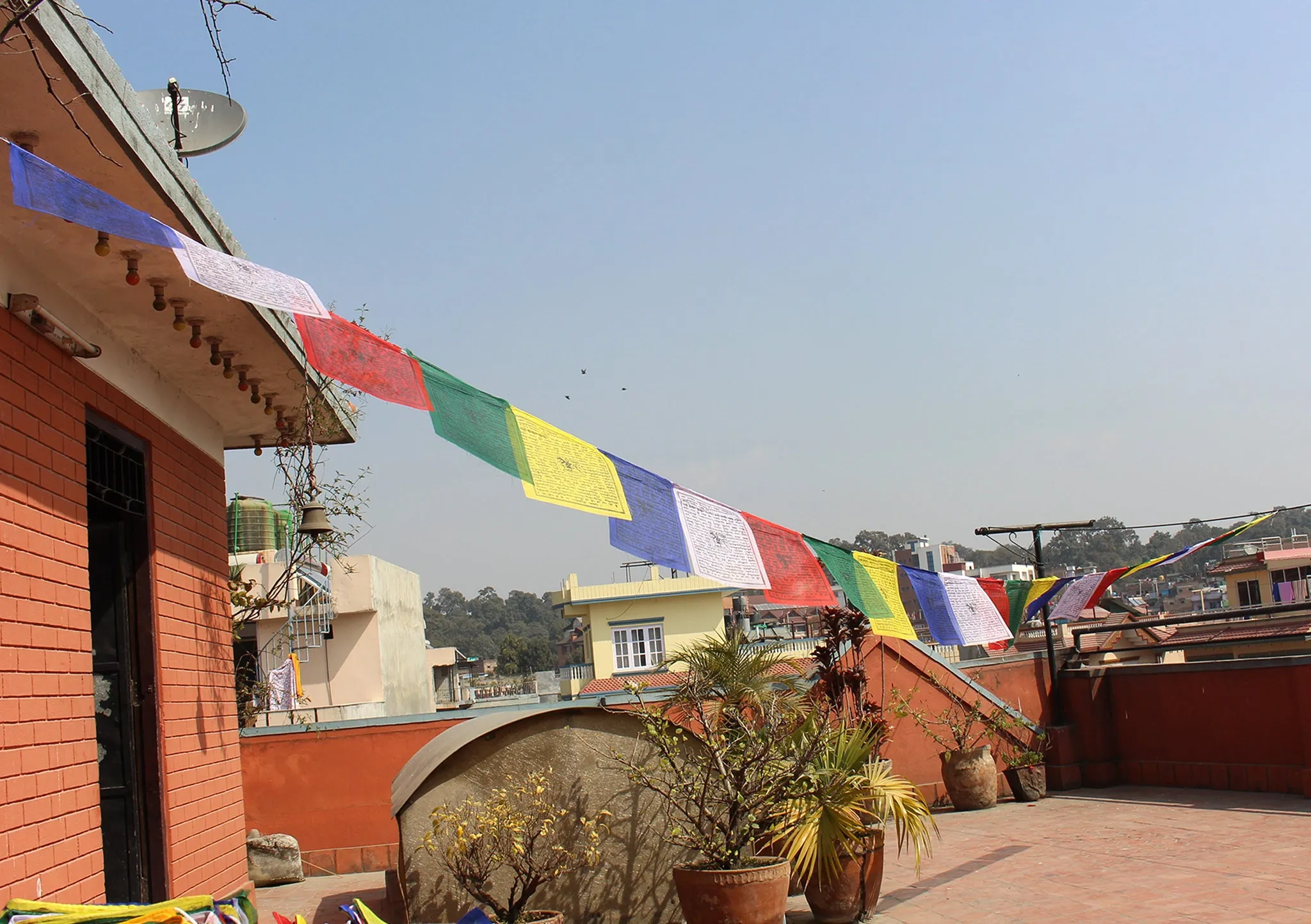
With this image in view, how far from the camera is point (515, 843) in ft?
18.5

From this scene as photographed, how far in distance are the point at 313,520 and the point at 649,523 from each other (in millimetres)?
2460

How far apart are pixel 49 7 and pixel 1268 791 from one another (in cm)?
1192

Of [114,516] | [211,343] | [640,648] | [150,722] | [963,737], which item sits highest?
[211,343]

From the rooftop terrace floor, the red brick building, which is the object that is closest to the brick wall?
the red brick building

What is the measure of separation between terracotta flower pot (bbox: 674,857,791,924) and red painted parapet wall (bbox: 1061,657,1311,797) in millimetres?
7055

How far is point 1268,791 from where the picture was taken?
421 inches

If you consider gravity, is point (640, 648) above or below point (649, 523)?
below

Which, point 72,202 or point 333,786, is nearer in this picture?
point 72,202

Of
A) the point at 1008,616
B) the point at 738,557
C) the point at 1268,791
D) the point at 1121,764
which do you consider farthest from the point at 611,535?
the point at 1121,764

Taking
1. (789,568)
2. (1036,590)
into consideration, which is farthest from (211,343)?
(1036,590)

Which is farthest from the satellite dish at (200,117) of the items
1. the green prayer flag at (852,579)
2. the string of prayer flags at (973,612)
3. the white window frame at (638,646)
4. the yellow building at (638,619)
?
the white window frame at (638,646)

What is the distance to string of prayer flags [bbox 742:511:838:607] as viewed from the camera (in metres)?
7.46

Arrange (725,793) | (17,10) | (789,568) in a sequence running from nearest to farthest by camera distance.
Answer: (17,10)
(725,793)
(789,568)

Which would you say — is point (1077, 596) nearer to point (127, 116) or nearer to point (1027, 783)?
point (1027, 783)
